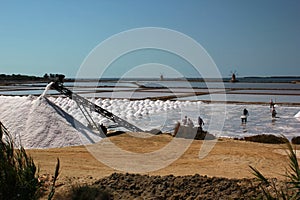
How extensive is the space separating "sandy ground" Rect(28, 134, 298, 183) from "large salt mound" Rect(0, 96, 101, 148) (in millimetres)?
452

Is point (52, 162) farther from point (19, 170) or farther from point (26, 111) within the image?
point (19, 170)

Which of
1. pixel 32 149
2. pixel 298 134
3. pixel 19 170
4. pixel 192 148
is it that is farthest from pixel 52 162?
pixel 298 134

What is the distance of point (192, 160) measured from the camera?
8586 mm

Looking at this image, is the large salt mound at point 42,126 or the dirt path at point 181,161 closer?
the dirt path at point 181,161

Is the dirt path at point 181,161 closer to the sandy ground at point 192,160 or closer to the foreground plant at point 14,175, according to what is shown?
the sandy ground at point 192,160

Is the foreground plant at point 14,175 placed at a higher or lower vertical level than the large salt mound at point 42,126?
Answer: lower

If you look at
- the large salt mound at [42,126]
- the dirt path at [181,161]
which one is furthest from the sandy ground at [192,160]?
the large salt mound at [42,126]

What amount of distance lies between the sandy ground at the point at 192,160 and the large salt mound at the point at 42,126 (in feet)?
1.48

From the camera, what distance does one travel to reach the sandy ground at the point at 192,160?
24.2 feet

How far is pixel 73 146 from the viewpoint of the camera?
32.6 ft

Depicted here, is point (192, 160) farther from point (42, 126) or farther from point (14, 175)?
point (14, 175)

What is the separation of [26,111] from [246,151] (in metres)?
6.97

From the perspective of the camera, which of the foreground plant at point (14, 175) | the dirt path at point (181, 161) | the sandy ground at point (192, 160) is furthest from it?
the sandy ground at point (192, 160)

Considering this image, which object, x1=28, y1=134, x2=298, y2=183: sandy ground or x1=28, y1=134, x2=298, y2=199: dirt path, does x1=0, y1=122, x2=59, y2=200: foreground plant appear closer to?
x1=28, y1=134, x2=298, y2=199: dirt path
